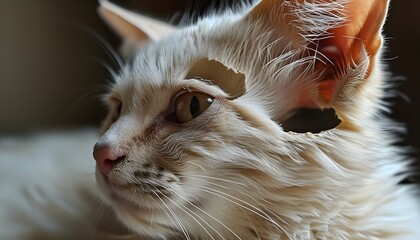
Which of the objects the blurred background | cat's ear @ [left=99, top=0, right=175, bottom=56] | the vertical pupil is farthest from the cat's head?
the blurred background

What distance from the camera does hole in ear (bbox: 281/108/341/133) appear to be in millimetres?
799

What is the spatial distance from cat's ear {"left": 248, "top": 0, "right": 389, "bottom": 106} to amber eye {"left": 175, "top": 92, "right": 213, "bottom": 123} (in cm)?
14

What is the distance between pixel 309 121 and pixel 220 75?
0.64 feet

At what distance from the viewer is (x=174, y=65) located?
2.67 feet

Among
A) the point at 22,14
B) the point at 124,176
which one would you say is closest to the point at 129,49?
the point at 124,176

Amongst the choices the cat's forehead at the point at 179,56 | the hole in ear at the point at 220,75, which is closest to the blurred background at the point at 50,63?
the cat's forehead at the point at 179,56

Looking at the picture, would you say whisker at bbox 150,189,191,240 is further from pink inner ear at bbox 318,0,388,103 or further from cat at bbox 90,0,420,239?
pink inner ear at bbox 318,0,388,103

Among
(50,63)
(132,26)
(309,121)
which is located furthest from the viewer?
(50,63)

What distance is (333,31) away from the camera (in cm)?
76

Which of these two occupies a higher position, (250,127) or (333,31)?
(333,31)

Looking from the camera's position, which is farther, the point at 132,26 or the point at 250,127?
the point at 132,26

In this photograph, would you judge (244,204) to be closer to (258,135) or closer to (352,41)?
(258,135)

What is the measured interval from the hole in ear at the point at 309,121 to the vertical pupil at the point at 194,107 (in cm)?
12

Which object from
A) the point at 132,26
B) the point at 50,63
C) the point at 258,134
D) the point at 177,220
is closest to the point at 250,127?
the point at 258,134
